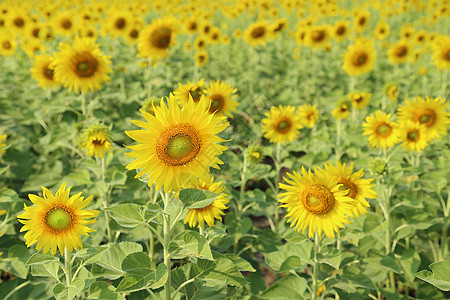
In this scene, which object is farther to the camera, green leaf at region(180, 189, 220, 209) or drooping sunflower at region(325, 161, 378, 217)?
drooping sunflower at region(325, 161, 378, 217)

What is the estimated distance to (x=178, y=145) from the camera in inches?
63.5

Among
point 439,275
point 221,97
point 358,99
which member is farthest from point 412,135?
point 439,275

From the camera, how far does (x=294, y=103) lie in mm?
5965

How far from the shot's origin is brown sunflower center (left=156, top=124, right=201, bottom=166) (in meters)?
1.62

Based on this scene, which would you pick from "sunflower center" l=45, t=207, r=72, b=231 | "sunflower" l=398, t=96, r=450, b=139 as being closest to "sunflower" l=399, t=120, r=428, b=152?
"sunflower" l=398, t=96, r=450, b=139

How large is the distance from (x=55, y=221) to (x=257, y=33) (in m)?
5.82

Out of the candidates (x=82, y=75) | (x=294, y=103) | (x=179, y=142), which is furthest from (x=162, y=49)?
(x=179, y=142)

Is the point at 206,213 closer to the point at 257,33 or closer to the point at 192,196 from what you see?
the point at 192,196

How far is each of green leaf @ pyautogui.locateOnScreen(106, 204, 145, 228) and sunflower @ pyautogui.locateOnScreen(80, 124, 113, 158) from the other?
1.04 meters

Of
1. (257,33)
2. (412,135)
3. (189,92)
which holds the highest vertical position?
(257,33)

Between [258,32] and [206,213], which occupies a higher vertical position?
[258,32]

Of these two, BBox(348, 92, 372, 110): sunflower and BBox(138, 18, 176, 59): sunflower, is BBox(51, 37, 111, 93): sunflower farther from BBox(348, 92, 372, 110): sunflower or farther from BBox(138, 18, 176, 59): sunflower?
BBox(348, 92, 372, 110): sunflower

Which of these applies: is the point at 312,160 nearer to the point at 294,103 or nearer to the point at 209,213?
the point at 209,213

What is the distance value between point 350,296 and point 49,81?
383cm
